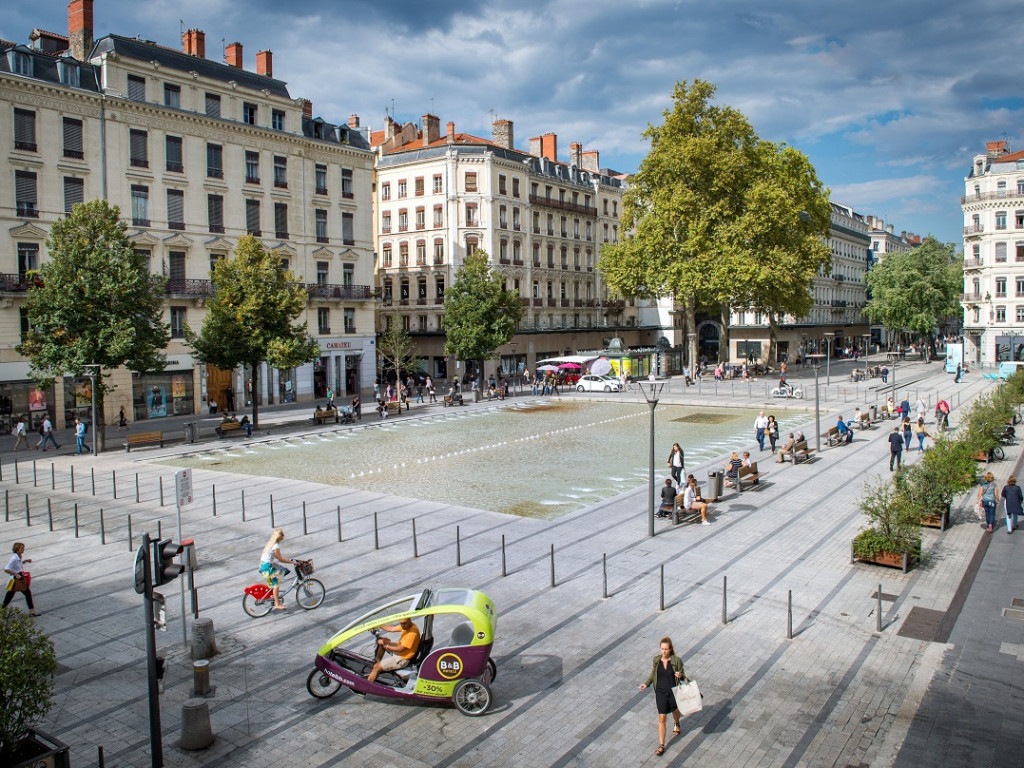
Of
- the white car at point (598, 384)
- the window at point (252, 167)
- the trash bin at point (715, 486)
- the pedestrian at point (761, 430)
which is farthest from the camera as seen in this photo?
the white car at point (598, 384)

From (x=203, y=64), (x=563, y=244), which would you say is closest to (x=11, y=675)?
(x=203, y=64)

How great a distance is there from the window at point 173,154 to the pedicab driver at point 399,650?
39359 mm

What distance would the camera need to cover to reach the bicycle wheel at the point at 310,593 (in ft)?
45.7

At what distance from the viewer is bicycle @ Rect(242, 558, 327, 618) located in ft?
44.7

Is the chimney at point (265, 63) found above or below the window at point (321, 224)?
above

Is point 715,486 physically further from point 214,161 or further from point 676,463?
point 214,161

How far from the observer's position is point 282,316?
3688 centimetres

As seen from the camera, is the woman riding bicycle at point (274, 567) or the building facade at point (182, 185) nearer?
the woman riding bicycle at point (274, 567)

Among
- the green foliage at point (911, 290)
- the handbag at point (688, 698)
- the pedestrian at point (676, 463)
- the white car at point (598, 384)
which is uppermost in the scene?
the green foliage at point (911, 290)

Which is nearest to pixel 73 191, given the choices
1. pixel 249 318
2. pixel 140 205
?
pixel 140 205

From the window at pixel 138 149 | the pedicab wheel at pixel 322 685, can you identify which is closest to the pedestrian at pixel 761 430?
the pedicab wheel at pixel 322 685

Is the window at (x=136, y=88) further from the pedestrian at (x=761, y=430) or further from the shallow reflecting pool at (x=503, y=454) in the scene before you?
the pedestrian at (x=761, y=430)

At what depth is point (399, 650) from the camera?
10391 millimetres

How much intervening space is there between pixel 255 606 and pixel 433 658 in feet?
16.3
